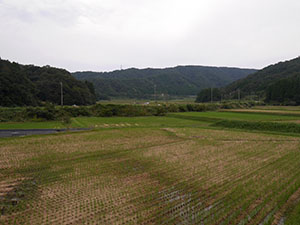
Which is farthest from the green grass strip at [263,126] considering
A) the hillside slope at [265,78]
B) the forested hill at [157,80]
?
the forested hill at [157,80]

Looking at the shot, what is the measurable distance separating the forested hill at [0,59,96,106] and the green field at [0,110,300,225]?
38.3 metres

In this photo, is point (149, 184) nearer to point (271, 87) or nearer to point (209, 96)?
point (271, 87)

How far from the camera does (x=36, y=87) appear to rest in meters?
62.0

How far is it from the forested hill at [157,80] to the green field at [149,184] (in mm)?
83762

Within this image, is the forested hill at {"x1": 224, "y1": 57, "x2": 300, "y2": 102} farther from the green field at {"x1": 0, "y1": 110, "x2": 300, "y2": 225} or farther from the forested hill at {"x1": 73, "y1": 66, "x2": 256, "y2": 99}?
the green field at {"x1": 0, "y1": 110, "x2": 300, "y2": 225}

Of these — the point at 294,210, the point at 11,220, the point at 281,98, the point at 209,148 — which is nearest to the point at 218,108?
the point at 281,98

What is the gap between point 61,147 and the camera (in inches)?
695

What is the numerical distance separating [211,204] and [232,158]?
289 inches

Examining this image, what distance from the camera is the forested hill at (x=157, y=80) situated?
353 ft

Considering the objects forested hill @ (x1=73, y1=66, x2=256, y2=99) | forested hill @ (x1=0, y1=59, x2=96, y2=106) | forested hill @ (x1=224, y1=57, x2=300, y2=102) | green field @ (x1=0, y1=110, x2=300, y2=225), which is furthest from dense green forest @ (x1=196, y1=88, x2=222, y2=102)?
green field @ (x1=0, y1=110, x2=300, y2=225)

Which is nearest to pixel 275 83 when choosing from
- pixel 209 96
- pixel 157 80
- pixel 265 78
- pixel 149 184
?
pixel 209 96

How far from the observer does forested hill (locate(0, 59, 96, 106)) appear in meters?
50.0

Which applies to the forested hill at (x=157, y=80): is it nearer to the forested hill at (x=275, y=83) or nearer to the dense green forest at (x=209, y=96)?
the dense green forest at (x=209, y=96)

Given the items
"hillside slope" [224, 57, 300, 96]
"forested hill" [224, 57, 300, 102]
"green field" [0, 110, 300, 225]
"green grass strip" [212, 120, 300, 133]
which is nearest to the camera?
"green field" [0, 110, 300, 225]
